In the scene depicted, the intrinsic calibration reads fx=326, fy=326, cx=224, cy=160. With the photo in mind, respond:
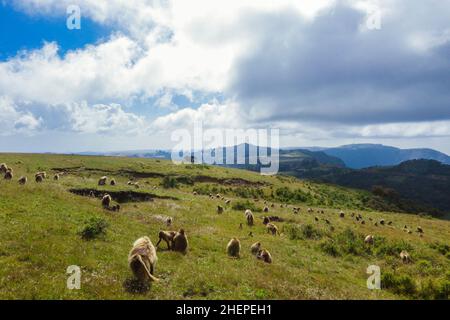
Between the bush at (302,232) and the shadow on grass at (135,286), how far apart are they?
23.6 metres

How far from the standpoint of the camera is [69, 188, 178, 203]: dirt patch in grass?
38.9m

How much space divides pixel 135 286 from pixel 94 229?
722cm

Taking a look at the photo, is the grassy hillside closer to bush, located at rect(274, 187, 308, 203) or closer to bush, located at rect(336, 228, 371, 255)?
bush, located at rect(336, 228, 371, 255)

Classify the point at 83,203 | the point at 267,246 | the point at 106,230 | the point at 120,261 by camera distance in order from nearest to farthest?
1. the point at 120,261
2. the point at 106,230
3. the point at 267,246
4. the point at 83,203

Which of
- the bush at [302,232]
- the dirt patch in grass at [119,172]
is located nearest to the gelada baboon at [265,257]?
the bush at [302,232]

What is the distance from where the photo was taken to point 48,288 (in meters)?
11.7

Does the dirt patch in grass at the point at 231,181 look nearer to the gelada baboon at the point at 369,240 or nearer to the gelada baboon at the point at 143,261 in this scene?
the gelada baboon at the point at 369,240

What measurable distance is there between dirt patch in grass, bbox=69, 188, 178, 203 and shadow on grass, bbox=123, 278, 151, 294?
27.5 metres

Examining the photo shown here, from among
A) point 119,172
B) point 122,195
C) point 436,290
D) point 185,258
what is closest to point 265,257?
point 185,258

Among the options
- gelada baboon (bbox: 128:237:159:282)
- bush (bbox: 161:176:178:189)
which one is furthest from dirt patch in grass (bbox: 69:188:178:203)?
bush (bbox: 161:176:178:189)
